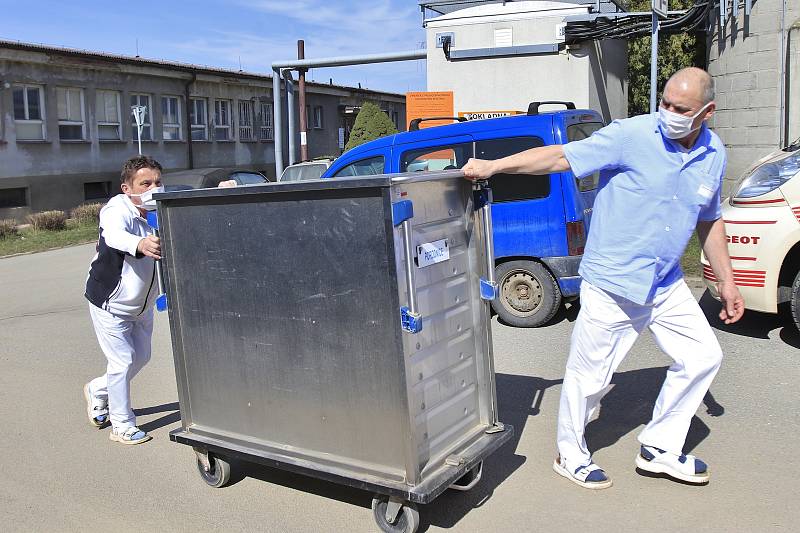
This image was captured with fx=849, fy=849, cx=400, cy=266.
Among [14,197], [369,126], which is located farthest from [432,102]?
[14,197]

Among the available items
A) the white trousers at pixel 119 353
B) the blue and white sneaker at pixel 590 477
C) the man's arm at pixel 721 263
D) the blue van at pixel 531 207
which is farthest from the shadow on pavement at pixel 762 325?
the white trousers at pixel 119 353

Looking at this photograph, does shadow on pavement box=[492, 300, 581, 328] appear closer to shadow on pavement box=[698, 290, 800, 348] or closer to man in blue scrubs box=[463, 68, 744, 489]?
shadow on pavement box=[698, 290, 800, 348]

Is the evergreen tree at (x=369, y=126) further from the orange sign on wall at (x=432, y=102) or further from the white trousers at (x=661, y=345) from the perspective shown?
the white trousers at (x=661, y=345)

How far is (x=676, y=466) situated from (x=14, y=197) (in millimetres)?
24646

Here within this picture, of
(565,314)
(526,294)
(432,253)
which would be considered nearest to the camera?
(432,253)

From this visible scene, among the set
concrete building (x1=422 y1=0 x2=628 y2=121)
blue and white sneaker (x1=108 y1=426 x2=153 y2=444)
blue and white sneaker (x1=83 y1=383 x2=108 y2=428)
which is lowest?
blue and white sneaker (x1=108 y1=426 x2=153 y2=444)

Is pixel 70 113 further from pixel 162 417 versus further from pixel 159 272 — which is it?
pixel 159 272

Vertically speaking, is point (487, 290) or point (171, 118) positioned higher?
point (171, 118)

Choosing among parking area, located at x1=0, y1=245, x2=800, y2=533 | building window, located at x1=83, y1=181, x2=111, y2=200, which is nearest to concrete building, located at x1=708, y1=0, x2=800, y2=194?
parking area, located at x1=0, y1=245, x2=800, y2=533

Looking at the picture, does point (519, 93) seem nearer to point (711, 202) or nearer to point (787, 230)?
point (787, 230)

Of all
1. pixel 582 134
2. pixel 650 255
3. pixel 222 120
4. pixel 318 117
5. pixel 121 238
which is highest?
pixel 318 117

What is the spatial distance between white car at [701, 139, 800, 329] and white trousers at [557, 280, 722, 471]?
2.73m

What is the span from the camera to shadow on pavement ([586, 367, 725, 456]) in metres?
5.05

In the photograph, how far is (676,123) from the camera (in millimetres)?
3922
